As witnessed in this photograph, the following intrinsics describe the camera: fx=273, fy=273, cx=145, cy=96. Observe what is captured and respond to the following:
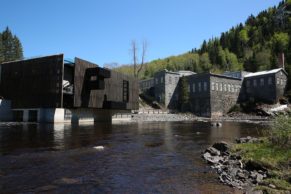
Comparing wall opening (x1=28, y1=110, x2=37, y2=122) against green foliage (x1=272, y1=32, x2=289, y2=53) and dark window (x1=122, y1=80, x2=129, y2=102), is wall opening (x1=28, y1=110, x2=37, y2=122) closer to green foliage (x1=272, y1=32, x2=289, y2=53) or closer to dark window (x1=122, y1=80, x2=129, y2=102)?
dark window (x1=122, y1=80, x2=129, y2=102)

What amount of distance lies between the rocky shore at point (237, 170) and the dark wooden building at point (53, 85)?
114 feet

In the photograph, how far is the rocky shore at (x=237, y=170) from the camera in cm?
869

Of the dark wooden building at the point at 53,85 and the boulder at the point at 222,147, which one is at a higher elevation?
the dark wooden building at the point at 53,85

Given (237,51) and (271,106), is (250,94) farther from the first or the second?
(237,51)

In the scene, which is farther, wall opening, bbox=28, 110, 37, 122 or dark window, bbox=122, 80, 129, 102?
dark window, bbox=122, 80, 129, 102

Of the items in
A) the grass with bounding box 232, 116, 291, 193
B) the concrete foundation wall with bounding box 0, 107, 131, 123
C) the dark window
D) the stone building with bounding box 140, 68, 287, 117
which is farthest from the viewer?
the stone building with bounding box 140, 68, 287, 117

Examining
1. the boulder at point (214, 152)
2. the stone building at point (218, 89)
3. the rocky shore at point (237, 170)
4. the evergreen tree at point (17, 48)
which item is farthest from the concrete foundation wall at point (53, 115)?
the evergreen tree at point (17, 48)

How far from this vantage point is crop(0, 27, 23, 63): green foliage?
307 ft

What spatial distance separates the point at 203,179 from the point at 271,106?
6923 cm

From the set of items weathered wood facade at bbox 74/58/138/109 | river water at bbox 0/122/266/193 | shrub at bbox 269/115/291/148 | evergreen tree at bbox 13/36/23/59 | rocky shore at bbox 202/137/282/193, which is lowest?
river water at bbox 0/122/266/193

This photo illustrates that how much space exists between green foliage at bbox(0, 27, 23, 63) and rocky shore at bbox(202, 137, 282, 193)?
95930mm

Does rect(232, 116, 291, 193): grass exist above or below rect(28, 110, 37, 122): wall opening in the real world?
below

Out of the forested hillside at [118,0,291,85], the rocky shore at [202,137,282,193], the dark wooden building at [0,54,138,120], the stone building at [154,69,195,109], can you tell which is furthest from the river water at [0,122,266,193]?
the forested hillside at [118,0,291,85]

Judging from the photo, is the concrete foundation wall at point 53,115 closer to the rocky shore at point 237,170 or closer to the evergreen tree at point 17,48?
the rocky shore at point 237,170
